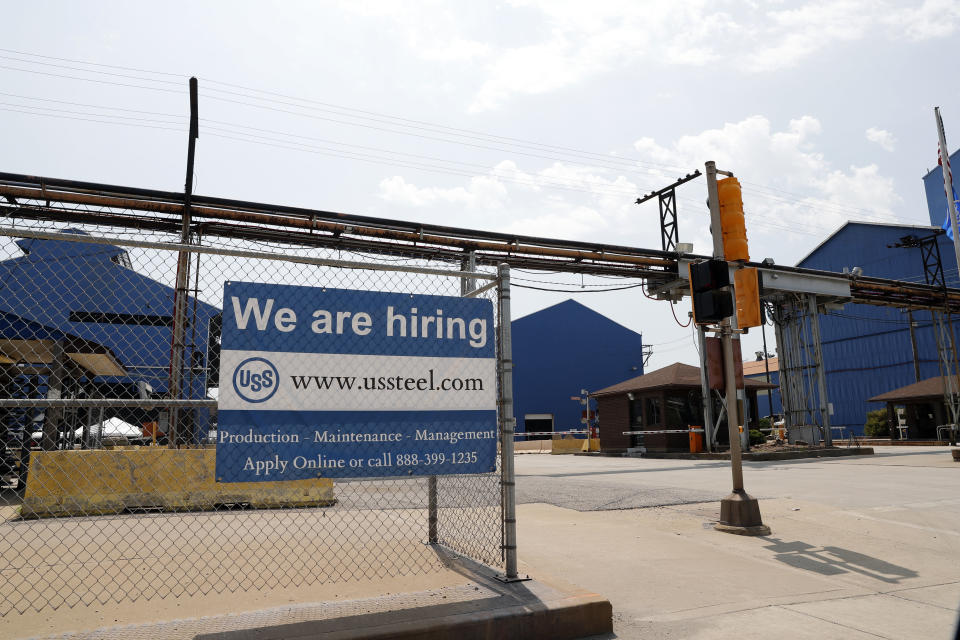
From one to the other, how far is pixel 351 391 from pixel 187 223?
1221cm

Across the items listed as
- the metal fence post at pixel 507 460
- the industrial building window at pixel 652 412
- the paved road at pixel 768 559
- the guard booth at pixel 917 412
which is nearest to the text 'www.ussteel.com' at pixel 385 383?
the metal fence post at pixel 507 460

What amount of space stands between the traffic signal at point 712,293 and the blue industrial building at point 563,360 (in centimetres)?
4168

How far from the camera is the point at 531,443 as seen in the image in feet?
134

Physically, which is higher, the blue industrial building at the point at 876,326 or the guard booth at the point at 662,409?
the blue industrial building at the point at 876,326

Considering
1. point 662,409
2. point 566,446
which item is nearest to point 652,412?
point 662,409

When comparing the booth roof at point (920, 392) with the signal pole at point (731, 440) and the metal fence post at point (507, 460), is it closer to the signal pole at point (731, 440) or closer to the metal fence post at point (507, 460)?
the signal pole at point (731, 440)

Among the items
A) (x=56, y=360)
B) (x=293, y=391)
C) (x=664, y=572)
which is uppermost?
(x=56, y=360)

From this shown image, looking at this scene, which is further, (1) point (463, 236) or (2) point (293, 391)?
(1) point (463, 236)

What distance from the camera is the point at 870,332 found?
4191 cm

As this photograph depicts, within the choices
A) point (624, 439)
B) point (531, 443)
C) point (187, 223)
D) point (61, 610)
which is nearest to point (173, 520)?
point (61, 610)

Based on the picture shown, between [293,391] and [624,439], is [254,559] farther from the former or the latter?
[624,439]

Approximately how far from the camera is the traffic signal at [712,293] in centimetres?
741

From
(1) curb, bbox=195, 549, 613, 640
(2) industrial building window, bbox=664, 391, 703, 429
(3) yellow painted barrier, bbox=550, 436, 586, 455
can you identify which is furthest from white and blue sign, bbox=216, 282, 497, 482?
(3) yellow painted barrier, bbox=550, 436, 586, 455

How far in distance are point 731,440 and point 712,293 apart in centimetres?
200
